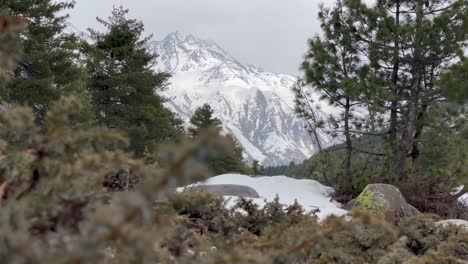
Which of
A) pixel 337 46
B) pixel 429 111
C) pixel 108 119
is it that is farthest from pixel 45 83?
pixel 429 111

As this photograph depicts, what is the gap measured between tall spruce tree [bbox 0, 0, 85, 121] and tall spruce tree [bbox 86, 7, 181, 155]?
273 cm

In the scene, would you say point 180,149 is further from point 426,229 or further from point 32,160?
point 426,229

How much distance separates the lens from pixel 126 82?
21016 mm

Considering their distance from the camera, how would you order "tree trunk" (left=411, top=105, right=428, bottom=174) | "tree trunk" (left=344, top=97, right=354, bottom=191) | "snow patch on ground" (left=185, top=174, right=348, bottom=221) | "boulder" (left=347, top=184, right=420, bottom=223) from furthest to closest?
1. "tree trunk" (left=344, top=97, right=354, bottom=191)
2. "tree trunk" (left=411, top=105, right=428, bottom=174)
3. "snow patch on ground" (left=185, top=174, right=348, bottom=221)
4. "boulder" (left=347, top=184, right=420, bottom=223)

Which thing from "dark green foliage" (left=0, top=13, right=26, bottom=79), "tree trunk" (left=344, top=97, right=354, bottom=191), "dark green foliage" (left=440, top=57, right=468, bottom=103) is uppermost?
"dark green foliage" (left=440, top=57, right=468, bottom=103)

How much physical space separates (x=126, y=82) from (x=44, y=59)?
5.31m

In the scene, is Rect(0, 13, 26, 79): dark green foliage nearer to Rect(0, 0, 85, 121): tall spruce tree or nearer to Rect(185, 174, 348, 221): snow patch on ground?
Rect(185, 174, 348, 221): snow patch on ground

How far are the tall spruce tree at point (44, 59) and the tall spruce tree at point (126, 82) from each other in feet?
8.96

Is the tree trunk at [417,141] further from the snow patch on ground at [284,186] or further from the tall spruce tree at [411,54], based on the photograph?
the snow patch on ground at [284,186]

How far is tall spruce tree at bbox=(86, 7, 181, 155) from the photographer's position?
803 inches

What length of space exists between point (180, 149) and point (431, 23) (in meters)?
9.61

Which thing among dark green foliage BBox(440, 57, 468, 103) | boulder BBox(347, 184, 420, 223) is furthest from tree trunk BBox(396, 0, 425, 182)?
boulder BBox(347, 184, 420, 223)

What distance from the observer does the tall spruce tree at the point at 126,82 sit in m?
20.4

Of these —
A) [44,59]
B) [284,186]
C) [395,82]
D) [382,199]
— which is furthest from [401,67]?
[44,59]
